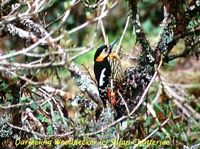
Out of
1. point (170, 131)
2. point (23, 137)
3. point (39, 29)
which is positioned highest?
point (39, 29)

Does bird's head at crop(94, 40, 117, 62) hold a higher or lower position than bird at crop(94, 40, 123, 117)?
higher

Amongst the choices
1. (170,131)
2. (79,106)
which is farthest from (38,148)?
(170,131)

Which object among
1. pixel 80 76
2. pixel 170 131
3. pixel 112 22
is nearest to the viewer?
pixel 80 76

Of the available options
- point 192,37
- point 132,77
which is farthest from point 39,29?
point 192,37

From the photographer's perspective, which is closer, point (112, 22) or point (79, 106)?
point (79, 106)

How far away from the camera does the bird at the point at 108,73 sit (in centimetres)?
170

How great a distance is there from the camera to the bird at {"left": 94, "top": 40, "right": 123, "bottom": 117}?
170 cm

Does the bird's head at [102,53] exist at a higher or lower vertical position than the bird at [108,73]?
higher

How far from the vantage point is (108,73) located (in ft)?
5.64

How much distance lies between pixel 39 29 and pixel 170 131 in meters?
0.86

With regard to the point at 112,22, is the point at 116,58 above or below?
below

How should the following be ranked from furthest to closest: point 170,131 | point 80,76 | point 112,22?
point 112,22 → point 170,131 → point 80,76

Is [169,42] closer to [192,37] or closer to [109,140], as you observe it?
[192,37]

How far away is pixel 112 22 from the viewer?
16.2 feet
